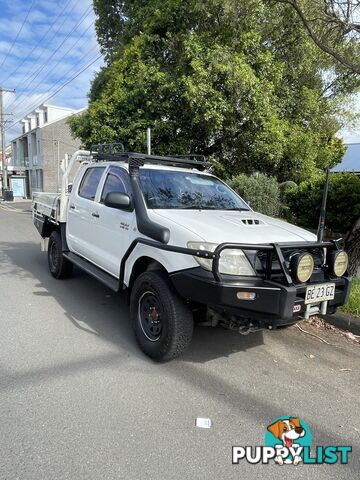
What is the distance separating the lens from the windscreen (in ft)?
13.9

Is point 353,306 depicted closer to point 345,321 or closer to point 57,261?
point 345,321

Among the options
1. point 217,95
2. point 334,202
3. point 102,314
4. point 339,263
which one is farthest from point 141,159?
point 217,95

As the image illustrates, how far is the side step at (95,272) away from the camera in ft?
14.3

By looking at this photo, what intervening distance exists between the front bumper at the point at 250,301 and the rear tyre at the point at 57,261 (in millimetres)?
3533

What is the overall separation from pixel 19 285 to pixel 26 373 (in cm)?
313

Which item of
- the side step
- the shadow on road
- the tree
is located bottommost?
the shadow on road

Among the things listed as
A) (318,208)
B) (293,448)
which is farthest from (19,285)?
(318,208)

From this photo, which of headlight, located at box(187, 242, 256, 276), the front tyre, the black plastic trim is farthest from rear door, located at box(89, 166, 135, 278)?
headlight, located at box(187, 242, 256, 276)

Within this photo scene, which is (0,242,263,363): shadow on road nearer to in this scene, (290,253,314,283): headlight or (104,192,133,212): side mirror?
(290,253,314,283): headlight

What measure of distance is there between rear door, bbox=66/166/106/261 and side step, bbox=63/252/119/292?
0.08 meters

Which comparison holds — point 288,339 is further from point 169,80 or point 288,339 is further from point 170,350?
point 169,80

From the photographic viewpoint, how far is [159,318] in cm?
365

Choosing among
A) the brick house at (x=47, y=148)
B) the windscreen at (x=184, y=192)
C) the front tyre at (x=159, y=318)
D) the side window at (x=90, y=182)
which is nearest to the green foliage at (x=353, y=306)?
the windscreen at (x=184, y=192)

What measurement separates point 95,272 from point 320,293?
273cm
